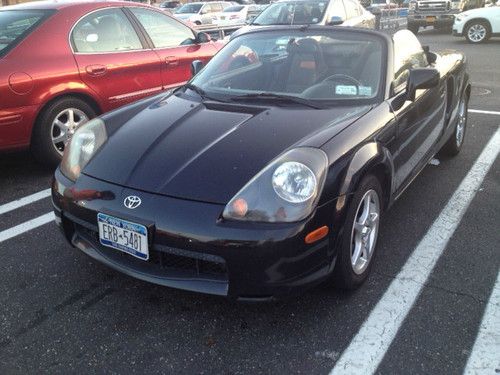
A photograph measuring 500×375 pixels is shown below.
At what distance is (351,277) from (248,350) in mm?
690

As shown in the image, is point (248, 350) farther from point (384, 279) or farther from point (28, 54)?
point (28, 54)

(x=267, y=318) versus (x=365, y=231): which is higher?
(x=365, y=231)

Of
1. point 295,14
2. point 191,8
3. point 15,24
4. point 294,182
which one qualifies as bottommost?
point 191,8

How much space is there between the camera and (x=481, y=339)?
2.45 m

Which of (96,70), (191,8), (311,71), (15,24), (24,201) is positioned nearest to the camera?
(311,71)

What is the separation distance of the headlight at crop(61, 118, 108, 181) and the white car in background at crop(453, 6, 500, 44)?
1496cm

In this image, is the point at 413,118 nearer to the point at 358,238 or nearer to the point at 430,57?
the point at 358,238

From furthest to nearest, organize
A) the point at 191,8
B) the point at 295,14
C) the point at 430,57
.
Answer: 1. the point at 191,8
2. the point at 295,14
3. the point at 430,57

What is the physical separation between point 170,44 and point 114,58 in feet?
2.82

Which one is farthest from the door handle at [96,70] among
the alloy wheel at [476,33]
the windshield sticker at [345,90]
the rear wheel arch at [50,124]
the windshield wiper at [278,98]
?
the alloy wheel at [476,33]

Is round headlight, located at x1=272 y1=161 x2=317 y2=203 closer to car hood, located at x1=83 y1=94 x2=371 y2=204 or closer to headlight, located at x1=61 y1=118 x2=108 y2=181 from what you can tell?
car hood, located at x1=83 y1=94 x2=371 y2=204

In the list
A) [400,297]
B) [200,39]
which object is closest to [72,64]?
[200,39]

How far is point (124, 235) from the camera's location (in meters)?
2.46

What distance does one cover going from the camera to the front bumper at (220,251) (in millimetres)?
2270
